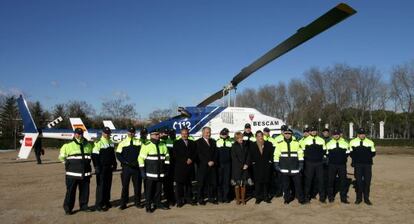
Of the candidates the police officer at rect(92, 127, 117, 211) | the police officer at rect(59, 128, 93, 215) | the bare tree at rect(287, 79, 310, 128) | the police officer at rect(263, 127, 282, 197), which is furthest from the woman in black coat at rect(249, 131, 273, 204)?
the bare tree at rect(287, 79, 310, 128)

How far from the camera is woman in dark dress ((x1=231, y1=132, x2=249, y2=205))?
8953mm

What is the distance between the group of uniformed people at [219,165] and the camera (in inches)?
326

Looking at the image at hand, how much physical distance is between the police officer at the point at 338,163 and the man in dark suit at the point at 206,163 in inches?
114

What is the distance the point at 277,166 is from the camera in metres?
9.30

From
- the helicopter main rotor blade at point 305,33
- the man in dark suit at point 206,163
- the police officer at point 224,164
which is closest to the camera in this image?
the helicopter main rotor blade at point 305,33

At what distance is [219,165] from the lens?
930 centimetres

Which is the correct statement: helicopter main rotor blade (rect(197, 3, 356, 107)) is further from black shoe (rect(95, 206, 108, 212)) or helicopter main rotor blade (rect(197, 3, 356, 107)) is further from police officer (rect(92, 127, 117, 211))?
black shoe (rect(95, 206, 108, 212))

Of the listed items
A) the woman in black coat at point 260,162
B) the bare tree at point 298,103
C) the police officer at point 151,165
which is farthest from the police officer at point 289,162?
the bare tree at point 298,103

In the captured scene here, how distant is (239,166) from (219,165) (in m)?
0.58

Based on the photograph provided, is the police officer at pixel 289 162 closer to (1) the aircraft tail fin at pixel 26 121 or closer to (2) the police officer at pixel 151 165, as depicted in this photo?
(2) the police officer at pixel 151 165

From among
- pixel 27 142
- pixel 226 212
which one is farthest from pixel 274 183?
pixel 27 142

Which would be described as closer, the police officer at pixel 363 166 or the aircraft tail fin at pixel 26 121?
the police officer at pixel 363 166

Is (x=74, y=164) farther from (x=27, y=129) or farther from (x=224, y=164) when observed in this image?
(x=27, y=129)

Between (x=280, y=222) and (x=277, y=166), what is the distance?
2.21m
